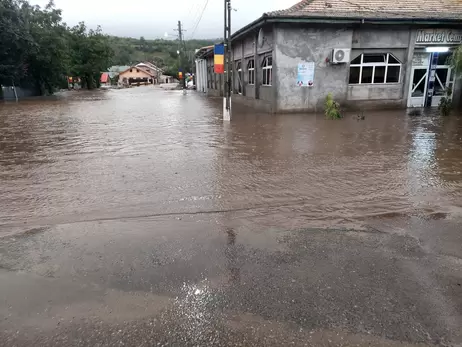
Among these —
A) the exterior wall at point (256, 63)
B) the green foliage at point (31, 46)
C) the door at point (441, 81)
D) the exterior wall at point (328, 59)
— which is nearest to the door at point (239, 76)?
the exterior wall at point (256, 63)

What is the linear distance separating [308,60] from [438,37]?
6.73 m

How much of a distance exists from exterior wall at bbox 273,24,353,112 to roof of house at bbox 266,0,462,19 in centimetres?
78

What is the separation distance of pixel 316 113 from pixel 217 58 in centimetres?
528

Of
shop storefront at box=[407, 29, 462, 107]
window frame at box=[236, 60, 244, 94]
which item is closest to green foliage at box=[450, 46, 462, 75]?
shop storefront at box=[407, 29, 462, 107]

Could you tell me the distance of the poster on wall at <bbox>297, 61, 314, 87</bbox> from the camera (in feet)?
51.7

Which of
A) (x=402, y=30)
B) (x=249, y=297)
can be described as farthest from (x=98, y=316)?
(x=402, y=30)

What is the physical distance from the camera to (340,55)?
15547mm

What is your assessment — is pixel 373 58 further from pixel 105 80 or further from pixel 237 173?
pixel 105 80

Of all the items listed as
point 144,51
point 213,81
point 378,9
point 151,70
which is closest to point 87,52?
point 213,81

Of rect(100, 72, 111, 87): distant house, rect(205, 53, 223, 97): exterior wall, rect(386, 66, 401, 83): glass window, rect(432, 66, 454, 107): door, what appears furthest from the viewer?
rect(100, 72, 111, 87): distant house

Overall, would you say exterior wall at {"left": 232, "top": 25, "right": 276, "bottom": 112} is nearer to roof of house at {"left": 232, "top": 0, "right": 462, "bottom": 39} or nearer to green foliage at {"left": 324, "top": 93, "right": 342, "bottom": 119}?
roof of house at {"left": 232, "top": 0, "right": 462, "bottom": 39}

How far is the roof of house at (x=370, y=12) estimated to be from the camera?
14828 mm

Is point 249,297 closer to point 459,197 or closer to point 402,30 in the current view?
point 459,197

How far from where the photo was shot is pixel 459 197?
5414 mm
